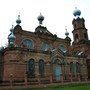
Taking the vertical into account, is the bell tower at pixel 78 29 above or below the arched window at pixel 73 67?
above

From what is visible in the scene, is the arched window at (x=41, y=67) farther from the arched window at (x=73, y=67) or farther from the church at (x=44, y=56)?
the arched window at (x=73, y=67)

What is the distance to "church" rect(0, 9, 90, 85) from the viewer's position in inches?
1421

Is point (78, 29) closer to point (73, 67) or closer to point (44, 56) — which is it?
point (73, 67)

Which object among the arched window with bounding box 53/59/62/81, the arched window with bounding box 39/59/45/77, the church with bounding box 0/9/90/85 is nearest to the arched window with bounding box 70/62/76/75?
the church with bounding box 0/9/90/85

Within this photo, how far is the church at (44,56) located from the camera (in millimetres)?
36094

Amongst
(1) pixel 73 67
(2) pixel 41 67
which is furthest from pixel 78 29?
(2) pixel 41 67

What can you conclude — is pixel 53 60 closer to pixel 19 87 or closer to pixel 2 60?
pixel 2 60

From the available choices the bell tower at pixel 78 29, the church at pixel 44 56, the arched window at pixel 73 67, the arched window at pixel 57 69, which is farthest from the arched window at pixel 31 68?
the bell tower at pixel 78 29

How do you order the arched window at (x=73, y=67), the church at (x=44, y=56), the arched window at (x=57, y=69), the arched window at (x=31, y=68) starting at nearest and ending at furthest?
the church at (x=44, y=56)
the arched window at (x=31, y=68)
the arched window at (x=57, y=69)
the arched window at (x=73, y=67)

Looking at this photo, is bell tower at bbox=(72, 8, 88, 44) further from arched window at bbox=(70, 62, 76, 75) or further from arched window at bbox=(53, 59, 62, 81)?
arched window at bbox=(53, 59, 62, 81)

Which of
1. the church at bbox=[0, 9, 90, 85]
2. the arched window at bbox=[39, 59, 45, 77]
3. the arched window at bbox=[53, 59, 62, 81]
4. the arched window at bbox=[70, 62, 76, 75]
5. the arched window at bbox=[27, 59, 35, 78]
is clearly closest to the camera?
the church at bbox=[0, 9, 90, 85]

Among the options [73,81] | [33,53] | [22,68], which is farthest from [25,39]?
[73,81]

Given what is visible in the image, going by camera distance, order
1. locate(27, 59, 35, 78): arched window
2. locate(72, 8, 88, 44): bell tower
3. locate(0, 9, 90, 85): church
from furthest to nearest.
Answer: locate(72, 8, 88, 44): bell tower
locate(27, 59, 35, 78): arched window
locate(0, 9, 90, 85): church

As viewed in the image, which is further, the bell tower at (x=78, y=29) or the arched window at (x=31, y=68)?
the bell tower at (x=78, y=29)
